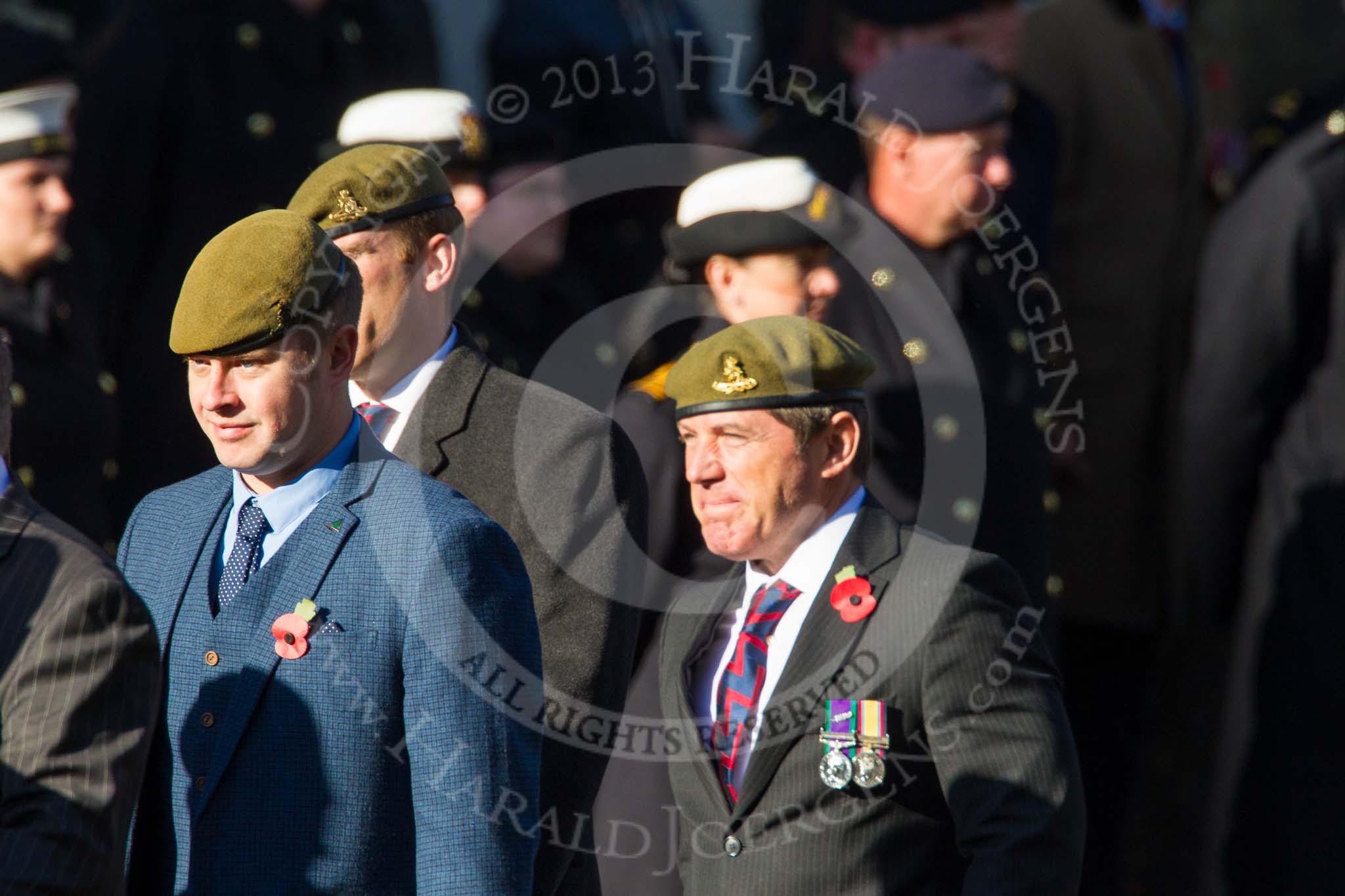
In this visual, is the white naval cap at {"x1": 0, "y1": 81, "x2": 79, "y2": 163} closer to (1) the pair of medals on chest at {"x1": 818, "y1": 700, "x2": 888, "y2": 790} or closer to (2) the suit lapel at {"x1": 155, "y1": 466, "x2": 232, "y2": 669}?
(2) the suit lapel at {"x1": 155, "y1": 466, "x2": 232, "y2": 669}

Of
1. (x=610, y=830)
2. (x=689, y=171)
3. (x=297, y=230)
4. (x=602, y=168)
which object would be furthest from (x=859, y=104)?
(x=297, y=230)

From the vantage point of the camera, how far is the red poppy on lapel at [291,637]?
2.70 metres

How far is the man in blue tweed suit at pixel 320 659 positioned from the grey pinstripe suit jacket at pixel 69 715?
200mm

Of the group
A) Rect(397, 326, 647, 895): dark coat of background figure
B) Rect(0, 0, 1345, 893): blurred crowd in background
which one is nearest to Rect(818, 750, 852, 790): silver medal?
Rect(397, 326, 647, 895): dark coat of background figure

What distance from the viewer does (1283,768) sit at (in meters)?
5.00

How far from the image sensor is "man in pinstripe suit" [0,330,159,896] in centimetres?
240

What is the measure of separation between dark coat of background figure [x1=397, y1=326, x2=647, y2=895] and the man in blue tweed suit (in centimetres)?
40

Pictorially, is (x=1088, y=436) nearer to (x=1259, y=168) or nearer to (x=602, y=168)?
(x=1259, y=168)

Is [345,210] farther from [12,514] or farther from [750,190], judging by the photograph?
[750,190]

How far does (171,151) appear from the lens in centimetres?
497

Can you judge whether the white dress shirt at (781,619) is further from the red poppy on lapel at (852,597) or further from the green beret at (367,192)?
the green beret at (367,192)

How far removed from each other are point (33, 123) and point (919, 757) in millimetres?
2419

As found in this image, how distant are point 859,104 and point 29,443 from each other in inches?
81.1

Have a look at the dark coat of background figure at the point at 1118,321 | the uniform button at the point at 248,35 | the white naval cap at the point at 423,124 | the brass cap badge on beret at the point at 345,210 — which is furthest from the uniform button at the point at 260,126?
the dark coat of background figure at the point at 1118,321
